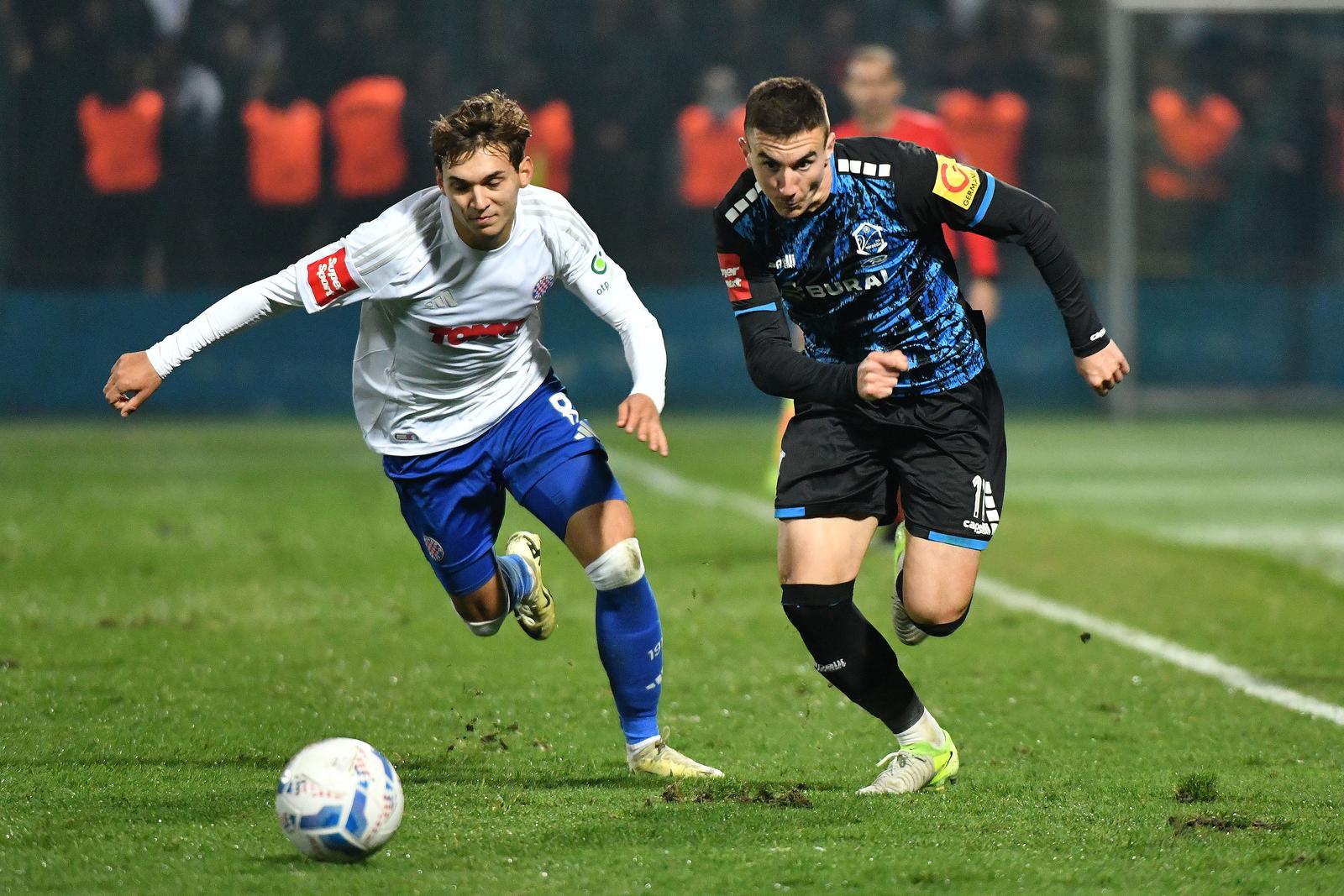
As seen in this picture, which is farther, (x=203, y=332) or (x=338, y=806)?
(x=203, y=332)

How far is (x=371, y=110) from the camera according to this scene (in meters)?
18.7

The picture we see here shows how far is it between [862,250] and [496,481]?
1351mm

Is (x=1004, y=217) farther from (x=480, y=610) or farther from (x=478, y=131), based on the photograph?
(x=480, y=610)

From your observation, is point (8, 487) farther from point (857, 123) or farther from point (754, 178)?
point (754, 178)

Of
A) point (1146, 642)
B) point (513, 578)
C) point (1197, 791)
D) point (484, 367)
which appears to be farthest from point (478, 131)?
point (1146, 642)

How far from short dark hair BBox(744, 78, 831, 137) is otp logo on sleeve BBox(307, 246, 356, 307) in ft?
3.80

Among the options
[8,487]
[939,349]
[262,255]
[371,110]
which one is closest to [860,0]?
[371,110]

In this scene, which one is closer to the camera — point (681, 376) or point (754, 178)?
point (754, 178)

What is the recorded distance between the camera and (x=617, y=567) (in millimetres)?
5312

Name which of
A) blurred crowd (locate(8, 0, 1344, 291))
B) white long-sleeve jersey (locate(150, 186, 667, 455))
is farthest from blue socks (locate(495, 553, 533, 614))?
blurred crowd (locate(8, 0, 1344, 291))

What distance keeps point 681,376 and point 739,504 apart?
7.00 meters

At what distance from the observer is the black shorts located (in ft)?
17.4

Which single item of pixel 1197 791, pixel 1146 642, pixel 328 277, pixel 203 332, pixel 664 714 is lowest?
pixel 1146 642

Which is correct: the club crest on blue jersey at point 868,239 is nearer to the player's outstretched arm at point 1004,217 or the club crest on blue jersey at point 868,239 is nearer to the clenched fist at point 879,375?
the player's outstretched arm at point 1004,217
